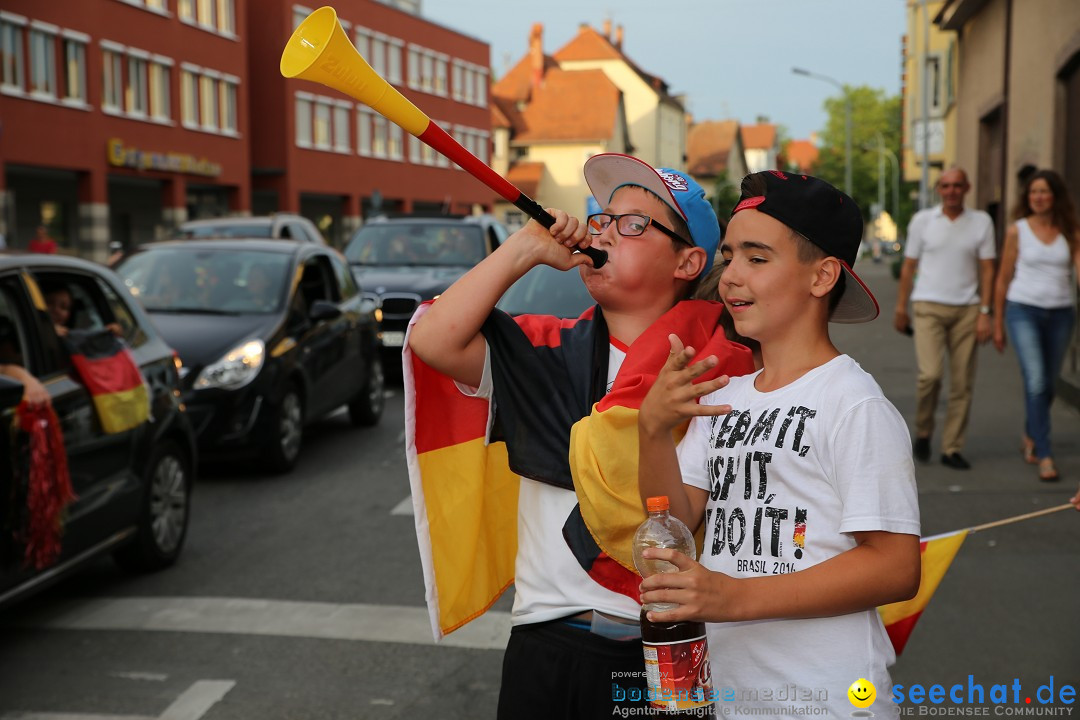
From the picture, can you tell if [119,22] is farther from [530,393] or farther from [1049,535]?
[530,393]

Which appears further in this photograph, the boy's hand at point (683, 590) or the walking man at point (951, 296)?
the walking man at point (951, 296)

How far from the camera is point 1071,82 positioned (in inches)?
599

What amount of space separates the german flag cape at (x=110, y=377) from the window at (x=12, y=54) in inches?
1163

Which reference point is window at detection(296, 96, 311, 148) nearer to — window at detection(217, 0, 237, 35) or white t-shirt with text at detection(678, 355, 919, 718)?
window at detection(217, 0, 237, 35)

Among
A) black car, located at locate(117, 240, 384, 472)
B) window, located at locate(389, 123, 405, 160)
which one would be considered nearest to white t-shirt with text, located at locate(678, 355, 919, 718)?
black car, located at locate(117, 240, 384, 472)

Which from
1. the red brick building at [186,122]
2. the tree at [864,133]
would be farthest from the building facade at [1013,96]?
the tree at [864,133]

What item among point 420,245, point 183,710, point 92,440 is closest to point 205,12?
point 420,245

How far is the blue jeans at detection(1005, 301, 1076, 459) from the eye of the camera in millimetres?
8312

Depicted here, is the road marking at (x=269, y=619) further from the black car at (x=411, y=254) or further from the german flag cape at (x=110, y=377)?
the black car at (x=411, y=254)

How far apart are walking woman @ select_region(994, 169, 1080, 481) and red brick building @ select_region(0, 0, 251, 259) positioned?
91.4 ft

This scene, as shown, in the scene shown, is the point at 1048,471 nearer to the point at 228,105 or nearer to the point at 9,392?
the point at 9,392

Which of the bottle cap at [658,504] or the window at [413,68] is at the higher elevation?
the window at [413,68]

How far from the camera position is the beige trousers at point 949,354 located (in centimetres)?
871

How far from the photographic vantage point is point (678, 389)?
2.15 meters
